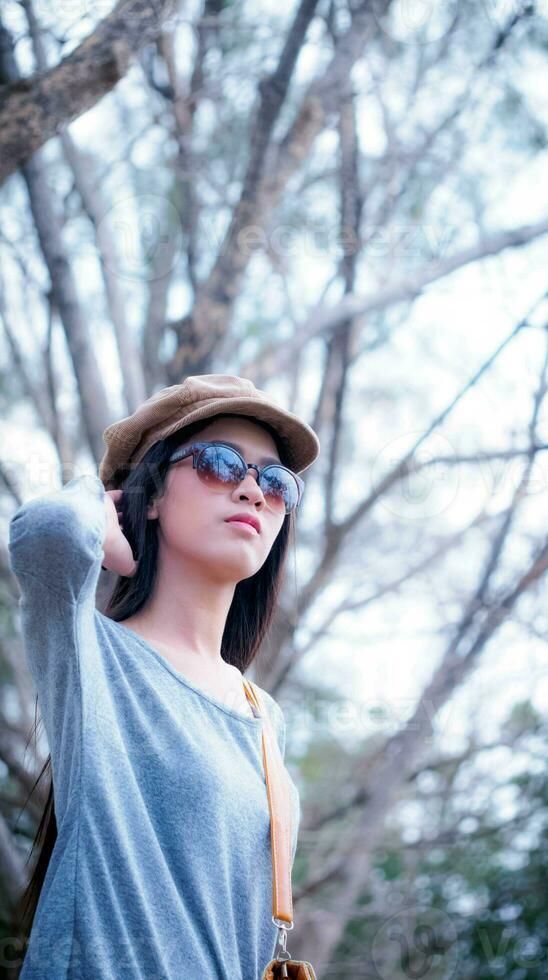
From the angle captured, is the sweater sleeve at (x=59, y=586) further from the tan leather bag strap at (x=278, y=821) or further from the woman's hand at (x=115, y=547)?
the tan leather bag strap at (x=278, y=821)

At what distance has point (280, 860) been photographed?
1.51 m

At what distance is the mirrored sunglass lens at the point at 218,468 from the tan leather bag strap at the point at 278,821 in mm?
400

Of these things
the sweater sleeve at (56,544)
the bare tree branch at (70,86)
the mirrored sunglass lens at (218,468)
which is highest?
the bare tree branch at (70,86)

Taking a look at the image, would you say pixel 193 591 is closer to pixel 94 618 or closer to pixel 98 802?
pixel 94 618

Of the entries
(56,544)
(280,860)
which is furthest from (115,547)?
(280,860)

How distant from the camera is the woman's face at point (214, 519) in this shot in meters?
1.62

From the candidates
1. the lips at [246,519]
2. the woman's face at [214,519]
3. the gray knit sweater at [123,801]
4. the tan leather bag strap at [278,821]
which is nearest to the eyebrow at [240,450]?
the woman's face at [214,519]

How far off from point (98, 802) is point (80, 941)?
0.17 m

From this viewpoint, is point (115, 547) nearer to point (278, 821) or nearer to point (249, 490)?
point (249, 490)

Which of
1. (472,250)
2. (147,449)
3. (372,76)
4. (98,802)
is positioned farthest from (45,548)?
(372,76)

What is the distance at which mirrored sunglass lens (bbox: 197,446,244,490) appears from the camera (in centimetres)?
164

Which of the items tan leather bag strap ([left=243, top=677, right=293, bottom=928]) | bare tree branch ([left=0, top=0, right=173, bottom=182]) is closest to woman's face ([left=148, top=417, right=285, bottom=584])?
tan leather bag strap ([left=243, top=677, right=293, bottom=928])

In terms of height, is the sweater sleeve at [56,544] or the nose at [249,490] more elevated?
the sweater sleeve at [56,544]

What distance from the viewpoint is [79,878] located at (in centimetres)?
130
